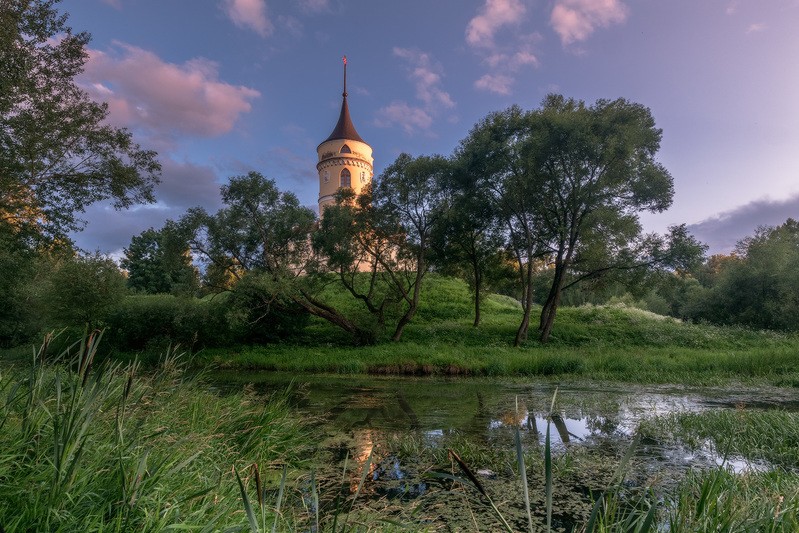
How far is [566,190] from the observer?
958 inches

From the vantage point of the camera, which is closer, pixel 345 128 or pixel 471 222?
pixel 471 222

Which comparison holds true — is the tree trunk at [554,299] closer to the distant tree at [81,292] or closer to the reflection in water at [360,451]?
the reflection in water at [360,451]

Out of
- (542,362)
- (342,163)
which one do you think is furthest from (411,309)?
(342,163)

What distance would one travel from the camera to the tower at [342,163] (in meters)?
50.5

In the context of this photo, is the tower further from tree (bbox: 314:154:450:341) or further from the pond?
the pond

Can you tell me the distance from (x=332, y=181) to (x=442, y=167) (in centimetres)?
2787

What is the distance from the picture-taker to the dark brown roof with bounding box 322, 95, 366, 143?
5195cm

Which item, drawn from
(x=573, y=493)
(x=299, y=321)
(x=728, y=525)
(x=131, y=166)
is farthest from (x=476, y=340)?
(x=728, y=525)

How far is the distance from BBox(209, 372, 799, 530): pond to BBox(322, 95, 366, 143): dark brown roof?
38.1 metres

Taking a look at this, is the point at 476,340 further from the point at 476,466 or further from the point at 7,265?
the point at 7,265

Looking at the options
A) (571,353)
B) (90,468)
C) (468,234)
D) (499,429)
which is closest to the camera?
(90,468)

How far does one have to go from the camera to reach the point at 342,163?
50.5m

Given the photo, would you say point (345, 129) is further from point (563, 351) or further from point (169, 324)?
point (563, 351)

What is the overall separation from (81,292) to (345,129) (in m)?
33.4
